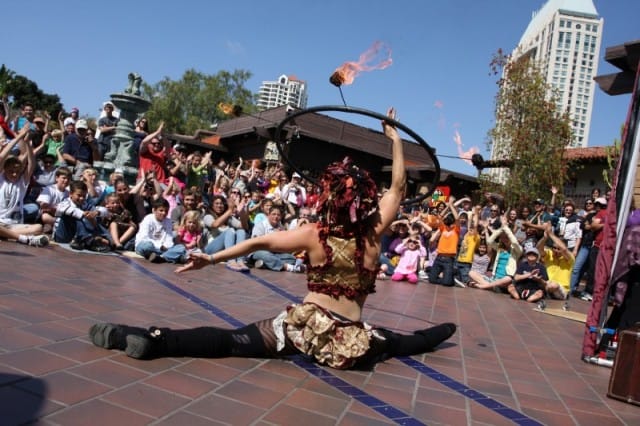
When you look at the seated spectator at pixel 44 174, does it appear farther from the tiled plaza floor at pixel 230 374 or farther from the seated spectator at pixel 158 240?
the tiled plaza floor at pixel 230 374

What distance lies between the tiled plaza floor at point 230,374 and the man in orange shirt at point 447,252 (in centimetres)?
443

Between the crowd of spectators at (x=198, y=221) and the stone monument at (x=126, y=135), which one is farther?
the stone monument at (x=126, y=135)

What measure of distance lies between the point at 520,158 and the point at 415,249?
454 inches

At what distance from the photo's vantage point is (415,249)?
37.2 feet

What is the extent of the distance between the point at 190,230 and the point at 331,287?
20.2ft

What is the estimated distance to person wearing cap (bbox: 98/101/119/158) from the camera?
43.8ft

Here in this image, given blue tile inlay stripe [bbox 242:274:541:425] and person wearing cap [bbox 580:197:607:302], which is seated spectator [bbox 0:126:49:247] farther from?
person wearing cap [bbox 580:197:607:302]

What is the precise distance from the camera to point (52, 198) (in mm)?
9156

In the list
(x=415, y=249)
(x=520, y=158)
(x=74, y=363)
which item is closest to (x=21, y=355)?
(x=74, y=363)

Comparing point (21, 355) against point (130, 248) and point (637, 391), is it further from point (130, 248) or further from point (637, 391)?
point (130, 248)

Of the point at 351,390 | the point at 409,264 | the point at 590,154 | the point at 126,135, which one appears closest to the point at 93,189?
the point at 126,135

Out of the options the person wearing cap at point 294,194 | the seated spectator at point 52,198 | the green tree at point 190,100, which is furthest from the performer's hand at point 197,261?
the green tree at point 190,100

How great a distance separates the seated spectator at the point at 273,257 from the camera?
9664 millimetres

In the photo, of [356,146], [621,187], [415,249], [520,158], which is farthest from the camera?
[356,146]
